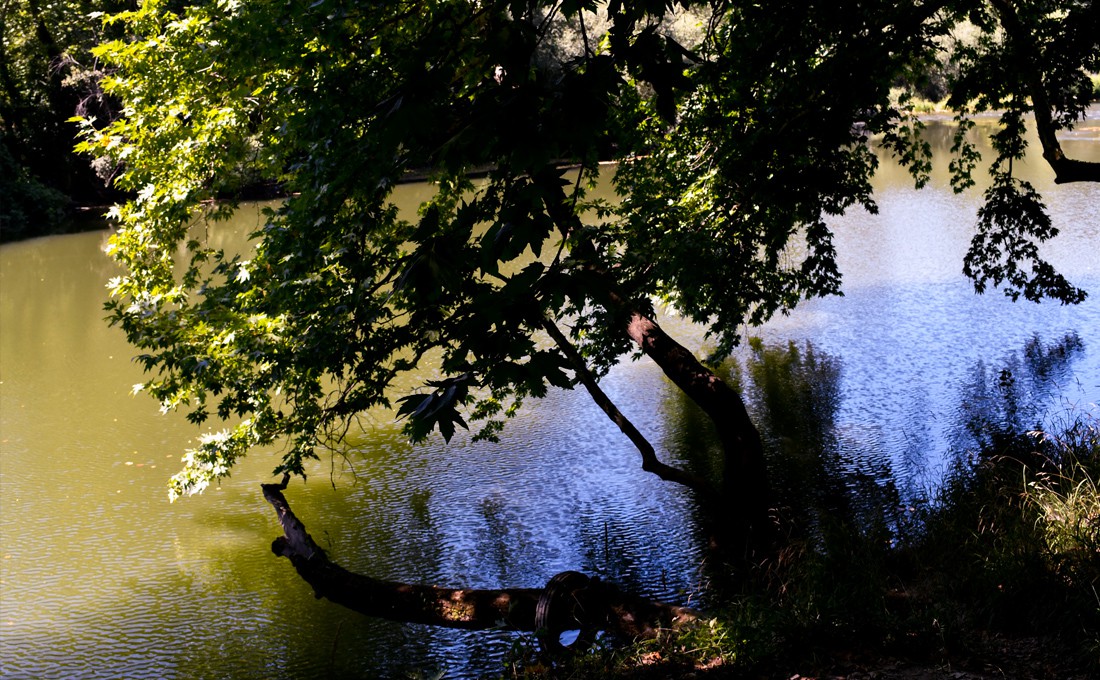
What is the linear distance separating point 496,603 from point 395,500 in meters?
2.98

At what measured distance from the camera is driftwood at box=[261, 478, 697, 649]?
222 inches

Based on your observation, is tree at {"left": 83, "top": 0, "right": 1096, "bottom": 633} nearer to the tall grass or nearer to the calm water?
the calm water

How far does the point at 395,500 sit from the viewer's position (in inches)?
354

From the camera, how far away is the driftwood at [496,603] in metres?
5.63

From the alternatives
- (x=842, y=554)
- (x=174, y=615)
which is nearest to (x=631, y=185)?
(x=842, y=554)

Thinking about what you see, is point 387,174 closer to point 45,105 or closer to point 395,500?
point 395,500

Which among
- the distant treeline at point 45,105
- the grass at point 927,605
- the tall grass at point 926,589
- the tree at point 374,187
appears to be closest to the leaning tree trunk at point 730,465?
the tree at point 374,187

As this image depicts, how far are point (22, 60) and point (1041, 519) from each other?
30052mm

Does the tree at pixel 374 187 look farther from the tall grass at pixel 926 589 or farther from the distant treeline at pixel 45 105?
the distant treeline at pixel 45 105

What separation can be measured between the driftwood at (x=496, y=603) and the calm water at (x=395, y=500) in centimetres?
24

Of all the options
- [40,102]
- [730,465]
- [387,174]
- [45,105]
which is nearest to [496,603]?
[730,465]

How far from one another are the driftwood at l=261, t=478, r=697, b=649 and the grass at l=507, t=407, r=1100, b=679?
0.20 metres

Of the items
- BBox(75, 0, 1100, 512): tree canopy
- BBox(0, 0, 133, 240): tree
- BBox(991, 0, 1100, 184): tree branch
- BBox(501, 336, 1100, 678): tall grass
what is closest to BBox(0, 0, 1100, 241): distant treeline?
BBox(0, 0, 133, 240): tree

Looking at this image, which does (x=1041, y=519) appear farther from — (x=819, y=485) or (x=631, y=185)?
(x=631, y=185)
